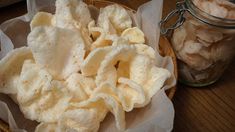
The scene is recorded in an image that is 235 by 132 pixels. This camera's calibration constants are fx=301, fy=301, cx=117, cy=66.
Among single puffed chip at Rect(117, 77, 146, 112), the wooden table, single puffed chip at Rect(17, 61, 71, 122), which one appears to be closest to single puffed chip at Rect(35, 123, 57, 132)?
single puffed chip at Rect(17, 61, 71, 122)

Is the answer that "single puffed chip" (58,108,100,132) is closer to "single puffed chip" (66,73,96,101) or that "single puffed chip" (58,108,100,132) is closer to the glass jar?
"single puffed chip" (66,73,96,101)

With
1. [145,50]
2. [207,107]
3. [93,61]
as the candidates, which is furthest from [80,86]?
[207,107]

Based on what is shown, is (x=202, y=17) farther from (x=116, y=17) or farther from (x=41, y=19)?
(x=41, y=19)

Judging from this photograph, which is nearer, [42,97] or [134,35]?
[42,97]

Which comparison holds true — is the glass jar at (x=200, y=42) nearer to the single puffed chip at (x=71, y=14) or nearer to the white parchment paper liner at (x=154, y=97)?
the white parchment paper liner at (x=154, y=97)

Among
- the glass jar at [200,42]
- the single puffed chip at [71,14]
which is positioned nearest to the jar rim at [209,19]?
the glass jar at [200,42]
